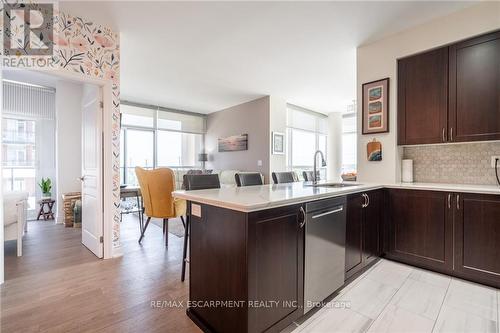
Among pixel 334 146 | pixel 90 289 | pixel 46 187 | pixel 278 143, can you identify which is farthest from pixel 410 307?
pixel 334 146

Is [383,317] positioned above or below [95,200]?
below

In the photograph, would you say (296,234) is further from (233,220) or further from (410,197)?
(410,197)

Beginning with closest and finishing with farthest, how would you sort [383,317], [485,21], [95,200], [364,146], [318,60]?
1. [383,317]
2. [485,21]
3. [95,200]
4. [364,146]
5. [318,60]

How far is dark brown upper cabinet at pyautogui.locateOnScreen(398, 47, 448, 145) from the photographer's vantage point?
2.39 meters

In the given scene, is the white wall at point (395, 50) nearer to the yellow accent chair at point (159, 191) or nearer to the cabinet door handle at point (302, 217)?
the cabinet door handle at point (302, 217)

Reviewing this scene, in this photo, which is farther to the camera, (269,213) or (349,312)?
(349,312)

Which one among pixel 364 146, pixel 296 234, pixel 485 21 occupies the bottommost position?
pixel 296 234

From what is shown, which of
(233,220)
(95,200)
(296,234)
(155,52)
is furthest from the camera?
(155,52)

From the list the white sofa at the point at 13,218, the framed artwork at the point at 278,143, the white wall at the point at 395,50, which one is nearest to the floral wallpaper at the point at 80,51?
the white sofa at the point at 13,218

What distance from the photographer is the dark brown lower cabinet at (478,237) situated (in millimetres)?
1925

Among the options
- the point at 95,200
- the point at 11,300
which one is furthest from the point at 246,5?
the point at 11,300

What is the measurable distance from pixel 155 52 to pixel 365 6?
107 inches

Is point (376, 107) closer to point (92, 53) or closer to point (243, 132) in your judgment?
point (92, 53)

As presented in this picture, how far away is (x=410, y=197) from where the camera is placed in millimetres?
2363
